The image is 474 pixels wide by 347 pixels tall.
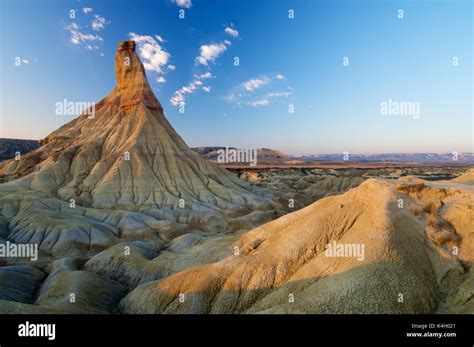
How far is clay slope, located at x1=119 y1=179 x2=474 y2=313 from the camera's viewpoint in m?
15.4

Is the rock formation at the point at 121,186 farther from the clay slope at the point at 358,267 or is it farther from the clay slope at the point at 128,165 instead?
the clay slope at the point at 358,267

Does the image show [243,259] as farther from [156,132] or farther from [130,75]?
[130,75]

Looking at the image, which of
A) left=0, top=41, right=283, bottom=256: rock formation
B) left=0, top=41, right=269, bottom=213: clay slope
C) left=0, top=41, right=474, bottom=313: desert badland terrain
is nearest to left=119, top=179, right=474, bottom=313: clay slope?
left=0, top=41, right=474, bottom=313: desert badland terrain

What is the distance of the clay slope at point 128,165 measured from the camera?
209 ft

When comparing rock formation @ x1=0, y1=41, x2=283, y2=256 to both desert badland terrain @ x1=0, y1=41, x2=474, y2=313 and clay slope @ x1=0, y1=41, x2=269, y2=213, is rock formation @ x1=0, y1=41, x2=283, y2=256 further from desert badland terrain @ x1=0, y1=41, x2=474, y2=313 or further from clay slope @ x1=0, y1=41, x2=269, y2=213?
desert badland terrain @ x1=0, y1=41, x2=474, y2=313

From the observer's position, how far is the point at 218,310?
18156mm

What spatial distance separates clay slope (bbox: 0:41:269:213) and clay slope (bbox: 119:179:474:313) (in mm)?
42855

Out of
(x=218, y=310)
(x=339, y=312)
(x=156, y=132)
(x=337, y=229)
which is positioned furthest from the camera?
(x=156, y=132)

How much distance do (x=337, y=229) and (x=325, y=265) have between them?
336 centimetres

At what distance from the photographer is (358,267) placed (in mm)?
16609

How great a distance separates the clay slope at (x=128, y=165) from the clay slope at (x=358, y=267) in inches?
1687

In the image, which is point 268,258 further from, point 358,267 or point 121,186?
point 121,186

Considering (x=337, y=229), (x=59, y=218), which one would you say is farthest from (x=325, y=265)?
(x=59, y=218)

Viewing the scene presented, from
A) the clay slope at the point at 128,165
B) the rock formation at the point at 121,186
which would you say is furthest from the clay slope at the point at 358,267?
the clay slope at the point at 128,165
